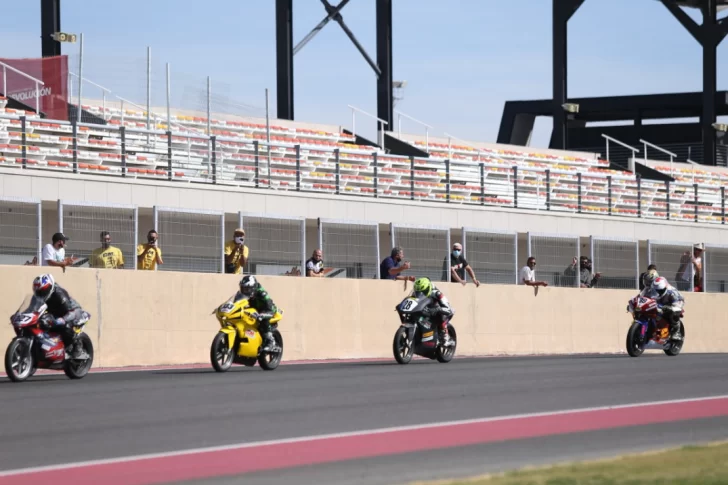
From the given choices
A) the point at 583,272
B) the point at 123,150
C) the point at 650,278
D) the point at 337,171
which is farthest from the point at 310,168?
the point at 650,278

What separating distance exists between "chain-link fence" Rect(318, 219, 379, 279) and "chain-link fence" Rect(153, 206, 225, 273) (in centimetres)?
230

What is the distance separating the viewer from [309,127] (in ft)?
129

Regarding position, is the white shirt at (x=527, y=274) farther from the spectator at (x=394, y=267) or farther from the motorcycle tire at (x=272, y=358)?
the motorcycle tire at (x=272, y=358)

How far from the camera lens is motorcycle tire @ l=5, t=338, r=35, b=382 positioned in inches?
596

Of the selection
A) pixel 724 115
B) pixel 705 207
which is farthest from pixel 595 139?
pixel 705 207

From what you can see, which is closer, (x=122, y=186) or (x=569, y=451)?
(x=569, y=451)

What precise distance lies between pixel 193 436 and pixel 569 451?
2.81m

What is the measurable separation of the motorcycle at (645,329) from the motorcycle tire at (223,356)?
7.61m

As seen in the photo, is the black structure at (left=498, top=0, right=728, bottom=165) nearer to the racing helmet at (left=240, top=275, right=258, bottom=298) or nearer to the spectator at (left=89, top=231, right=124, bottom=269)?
the spectator at (left=89, top=231, right=124, bottom=269)

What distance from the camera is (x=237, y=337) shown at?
1756 cm

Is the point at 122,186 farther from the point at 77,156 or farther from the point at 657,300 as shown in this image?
the point at 657,300

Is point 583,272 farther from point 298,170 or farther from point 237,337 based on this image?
point 237,337

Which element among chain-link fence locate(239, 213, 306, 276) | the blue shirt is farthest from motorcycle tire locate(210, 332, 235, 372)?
chain-link fence locate(239, 213, 306, 276)

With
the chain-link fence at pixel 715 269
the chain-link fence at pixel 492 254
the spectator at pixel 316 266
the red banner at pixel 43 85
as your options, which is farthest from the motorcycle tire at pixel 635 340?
the red banner at pixel 43 85
